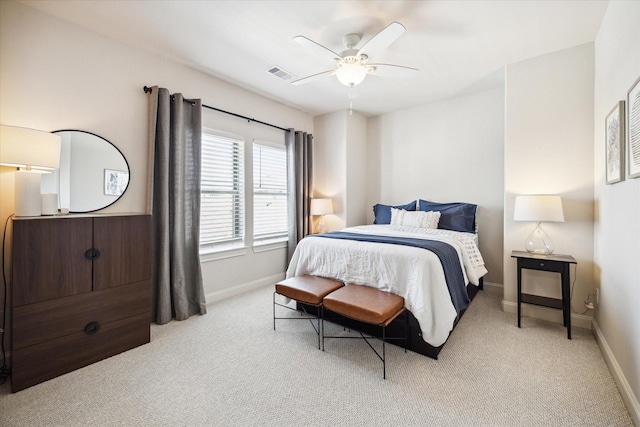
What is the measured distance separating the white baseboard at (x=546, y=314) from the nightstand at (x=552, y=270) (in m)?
0.13

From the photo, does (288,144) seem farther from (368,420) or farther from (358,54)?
(368,420)

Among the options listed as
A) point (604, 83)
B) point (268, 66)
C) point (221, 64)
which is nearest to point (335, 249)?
point (268, 66)

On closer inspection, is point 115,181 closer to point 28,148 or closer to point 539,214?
Answer: point 28,148

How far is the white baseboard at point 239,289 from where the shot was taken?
10.8ft

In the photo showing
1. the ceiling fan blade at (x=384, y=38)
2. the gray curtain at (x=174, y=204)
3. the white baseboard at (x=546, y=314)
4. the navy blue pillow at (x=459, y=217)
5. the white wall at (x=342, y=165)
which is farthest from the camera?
the white wall at (x=342, y=165)

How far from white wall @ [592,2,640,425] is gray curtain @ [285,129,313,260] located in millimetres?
3360

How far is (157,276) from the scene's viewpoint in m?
2.73

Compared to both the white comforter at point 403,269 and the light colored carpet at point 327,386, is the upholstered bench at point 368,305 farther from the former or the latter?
the light colored carpet at point 327,386

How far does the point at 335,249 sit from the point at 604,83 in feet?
8.71

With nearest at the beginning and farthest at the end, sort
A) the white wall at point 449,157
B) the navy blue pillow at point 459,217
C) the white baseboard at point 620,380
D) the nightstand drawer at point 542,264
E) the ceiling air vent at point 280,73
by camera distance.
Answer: the white baseboard at point 620,380 < the nightstand drawer at point 542,264 < the ceiling air vent at point 280,73 < the navy blue pillow at point 459,217 < the white wall at point 449,157

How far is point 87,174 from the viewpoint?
93.0 inches

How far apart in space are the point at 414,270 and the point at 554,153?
2.02 meters

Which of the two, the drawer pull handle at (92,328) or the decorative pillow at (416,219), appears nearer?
the drawer pull handle at (92,328)

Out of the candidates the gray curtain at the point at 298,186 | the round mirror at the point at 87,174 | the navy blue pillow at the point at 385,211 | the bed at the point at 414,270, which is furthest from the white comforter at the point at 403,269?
the round mirror at the point at 87,174
